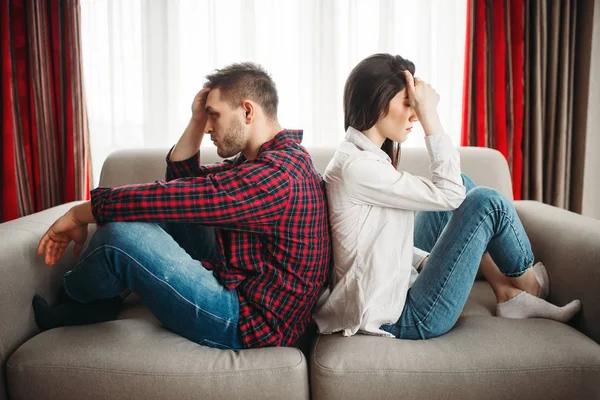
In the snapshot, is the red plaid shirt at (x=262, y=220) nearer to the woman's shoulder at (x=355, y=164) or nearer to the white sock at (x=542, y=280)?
the woman's shoulder at (x=355, y=164)

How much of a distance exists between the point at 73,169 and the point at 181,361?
1868 mm

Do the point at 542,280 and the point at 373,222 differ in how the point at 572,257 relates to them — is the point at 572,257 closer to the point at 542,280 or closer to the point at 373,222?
the point at 542,280

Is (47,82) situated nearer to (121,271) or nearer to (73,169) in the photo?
(73,169)

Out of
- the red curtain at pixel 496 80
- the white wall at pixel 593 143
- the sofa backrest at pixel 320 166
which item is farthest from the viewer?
the white wall at pixel 593 143

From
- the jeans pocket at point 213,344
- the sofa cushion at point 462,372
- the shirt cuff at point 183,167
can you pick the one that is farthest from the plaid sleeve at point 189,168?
the sofa cushion at point 462,372

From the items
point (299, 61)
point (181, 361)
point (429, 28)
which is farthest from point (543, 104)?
point (181, 361)

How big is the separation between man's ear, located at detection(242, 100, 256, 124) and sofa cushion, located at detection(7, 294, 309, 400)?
625 millimetres

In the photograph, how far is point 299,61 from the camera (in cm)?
288

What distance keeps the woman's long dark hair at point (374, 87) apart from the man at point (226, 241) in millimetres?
208

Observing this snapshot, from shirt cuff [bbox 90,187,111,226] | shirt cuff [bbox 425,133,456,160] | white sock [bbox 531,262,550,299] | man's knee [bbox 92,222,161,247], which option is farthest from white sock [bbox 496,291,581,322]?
shirt cuff [bbox 90,187,111,226]

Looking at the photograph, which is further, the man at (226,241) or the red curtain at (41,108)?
the red curtain at (41,108)

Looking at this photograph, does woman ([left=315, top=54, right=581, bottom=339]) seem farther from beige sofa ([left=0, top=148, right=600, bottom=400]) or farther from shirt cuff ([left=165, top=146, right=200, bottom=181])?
shirt cuff ([left=165, top=146, right=200, bottom=181])

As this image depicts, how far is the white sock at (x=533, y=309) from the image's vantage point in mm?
1506

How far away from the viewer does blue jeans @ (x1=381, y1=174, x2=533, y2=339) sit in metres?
1.42
